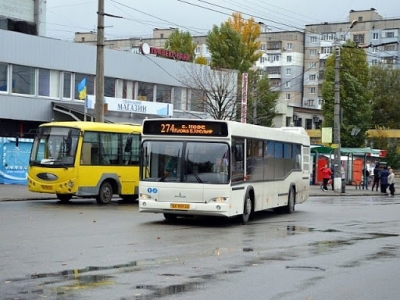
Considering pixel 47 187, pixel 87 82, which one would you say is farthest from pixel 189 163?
pixel 87 82

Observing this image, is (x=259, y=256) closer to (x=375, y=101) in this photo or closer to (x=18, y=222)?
(x=18, y=222)

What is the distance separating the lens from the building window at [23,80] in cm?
4053

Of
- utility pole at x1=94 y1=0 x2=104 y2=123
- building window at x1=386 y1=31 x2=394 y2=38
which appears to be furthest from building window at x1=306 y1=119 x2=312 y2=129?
utility pole at x1=94 y1=0 x2=104 y2=123

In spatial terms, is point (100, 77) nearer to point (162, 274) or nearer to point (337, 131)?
point (337, 131)

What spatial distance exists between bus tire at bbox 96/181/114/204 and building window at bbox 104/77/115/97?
20.1m

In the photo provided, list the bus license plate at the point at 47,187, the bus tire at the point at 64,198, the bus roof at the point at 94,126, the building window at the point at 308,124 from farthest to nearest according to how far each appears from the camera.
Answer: the building window at the point at 308,124 < the bus tire at the point at 64,198 < the bus roof at the point at 94,126 < the bus license plate at the point at 47,187

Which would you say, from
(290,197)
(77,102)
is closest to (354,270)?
(290,197)

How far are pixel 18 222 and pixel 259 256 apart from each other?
743cm

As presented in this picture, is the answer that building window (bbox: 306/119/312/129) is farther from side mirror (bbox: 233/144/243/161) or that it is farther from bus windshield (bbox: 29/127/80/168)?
side mirror (bbox: 233/144/243/161)

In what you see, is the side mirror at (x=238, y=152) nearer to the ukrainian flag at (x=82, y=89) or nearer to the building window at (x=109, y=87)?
the ukrainian flag at (x=82, y=89)

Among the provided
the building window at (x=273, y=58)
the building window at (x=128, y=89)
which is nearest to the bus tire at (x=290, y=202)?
the building window at (x=128, y=89)

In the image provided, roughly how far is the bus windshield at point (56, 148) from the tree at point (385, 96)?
75718mm

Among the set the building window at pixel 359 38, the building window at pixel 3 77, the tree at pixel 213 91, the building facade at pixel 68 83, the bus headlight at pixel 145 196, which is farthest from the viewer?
the building window at pixel 359 38

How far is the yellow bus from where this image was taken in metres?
25.4
